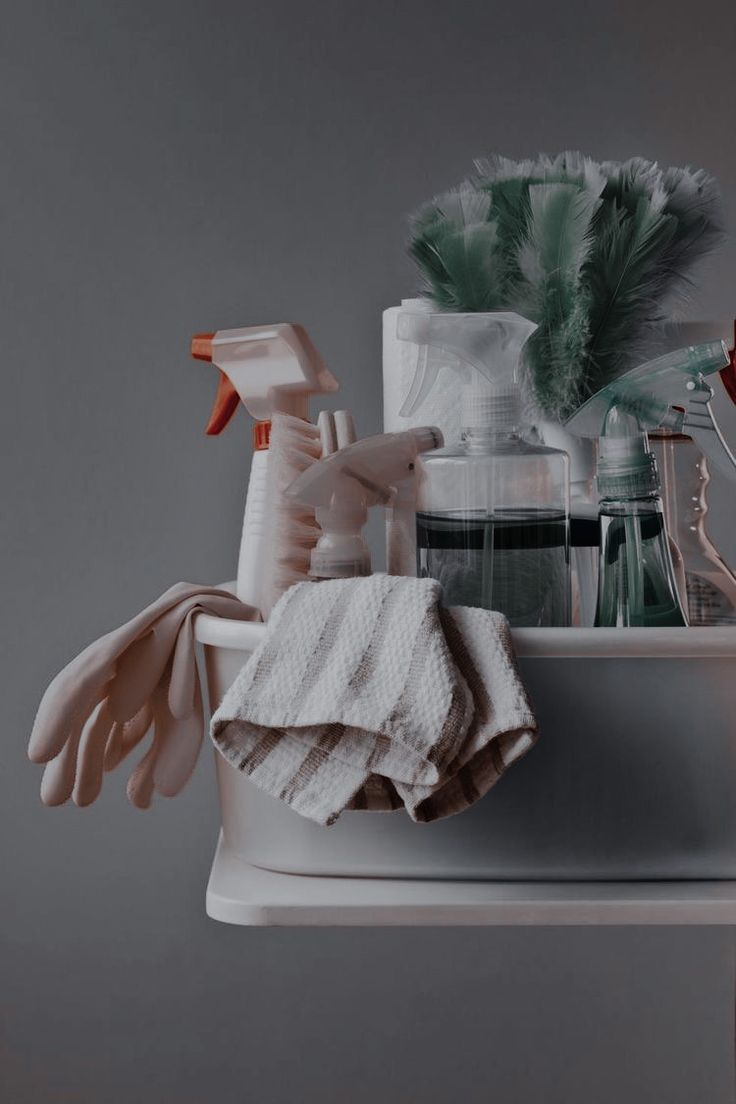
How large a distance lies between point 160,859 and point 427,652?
24.6 inches

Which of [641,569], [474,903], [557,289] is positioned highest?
[557,289]

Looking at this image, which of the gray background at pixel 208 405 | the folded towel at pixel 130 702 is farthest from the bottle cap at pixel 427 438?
the gray background at pixel 208 405

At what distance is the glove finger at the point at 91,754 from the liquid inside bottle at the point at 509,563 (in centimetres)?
15

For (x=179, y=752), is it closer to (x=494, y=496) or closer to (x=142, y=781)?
(x=142, y=781)

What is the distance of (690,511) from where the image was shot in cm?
54

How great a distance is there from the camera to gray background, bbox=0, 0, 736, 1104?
3.04 feet

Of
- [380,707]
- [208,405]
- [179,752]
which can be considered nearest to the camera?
[380,707]

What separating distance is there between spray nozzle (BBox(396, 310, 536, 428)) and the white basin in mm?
109

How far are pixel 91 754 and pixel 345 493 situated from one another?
0.16 m

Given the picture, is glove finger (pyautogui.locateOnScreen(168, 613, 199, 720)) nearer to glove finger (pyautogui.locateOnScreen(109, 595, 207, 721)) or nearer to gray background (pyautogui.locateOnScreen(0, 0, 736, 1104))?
glove finger (pyautogui.locateOnScreen(109, 595, 207, 721))

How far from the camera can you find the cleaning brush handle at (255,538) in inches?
22.1

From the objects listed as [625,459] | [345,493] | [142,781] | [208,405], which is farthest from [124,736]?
[208,405]

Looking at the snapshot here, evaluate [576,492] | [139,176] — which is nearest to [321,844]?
[576,492]

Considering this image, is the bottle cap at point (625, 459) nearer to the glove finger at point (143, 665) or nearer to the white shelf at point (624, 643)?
the white shelf at point (624, 643)
